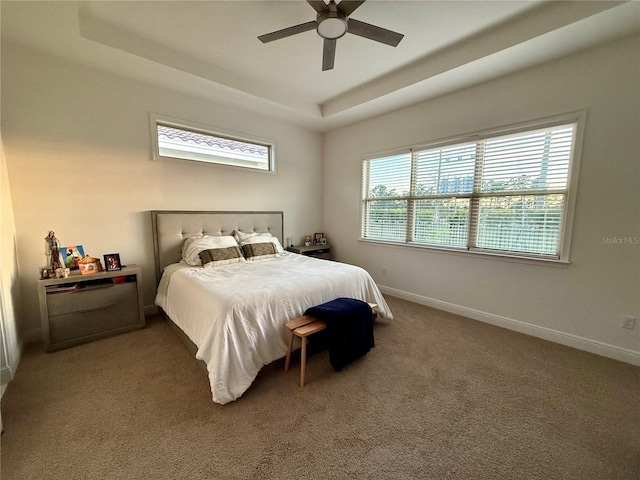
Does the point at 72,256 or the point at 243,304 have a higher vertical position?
the point at 72,256

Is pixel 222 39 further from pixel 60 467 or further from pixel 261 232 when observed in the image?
pixel 60 467

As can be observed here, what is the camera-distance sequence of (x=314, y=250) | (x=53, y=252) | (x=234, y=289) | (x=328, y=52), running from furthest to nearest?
(x=314, y=250)
(x=53, y=252)
(x=328, y=52)
(x=234, y=289)

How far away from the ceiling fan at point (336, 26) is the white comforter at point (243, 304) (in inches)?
78.1

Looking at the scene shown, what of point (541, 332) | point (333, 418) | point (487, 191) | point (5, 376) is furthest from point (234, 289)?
point (541, 332)

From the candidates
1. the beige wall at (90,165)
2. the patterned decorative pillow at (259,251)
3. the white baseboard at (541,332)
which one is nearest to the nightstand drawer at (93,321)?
the beige wall at (90,165)

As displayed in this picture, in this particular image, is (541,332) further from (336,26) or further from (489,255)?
(336,26)

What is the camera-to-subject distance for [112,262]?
2.60 meters

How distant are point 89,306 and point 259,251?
1.72m

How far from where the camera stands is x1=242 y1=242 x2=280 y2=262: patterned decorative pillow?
3193 millimetres

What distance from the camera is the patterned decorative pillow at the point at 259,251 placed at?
3.19 m

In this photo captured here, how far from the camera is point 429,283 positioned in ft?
11.4

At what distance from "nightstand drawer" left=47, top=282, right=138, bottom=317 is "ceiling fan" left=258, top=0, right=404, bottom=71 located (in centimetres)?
266

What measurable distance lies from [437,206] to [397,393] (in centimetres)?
239

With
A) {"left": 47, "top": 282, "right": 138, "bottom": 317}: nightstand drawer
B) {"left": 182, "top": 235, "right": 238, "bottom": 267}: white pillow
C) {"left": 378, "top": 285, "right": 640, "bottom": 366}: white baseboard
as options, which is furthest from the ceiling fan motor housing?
{"left": 378, "top": 285, "right": 640, "bottom": 366}: white baseboard
